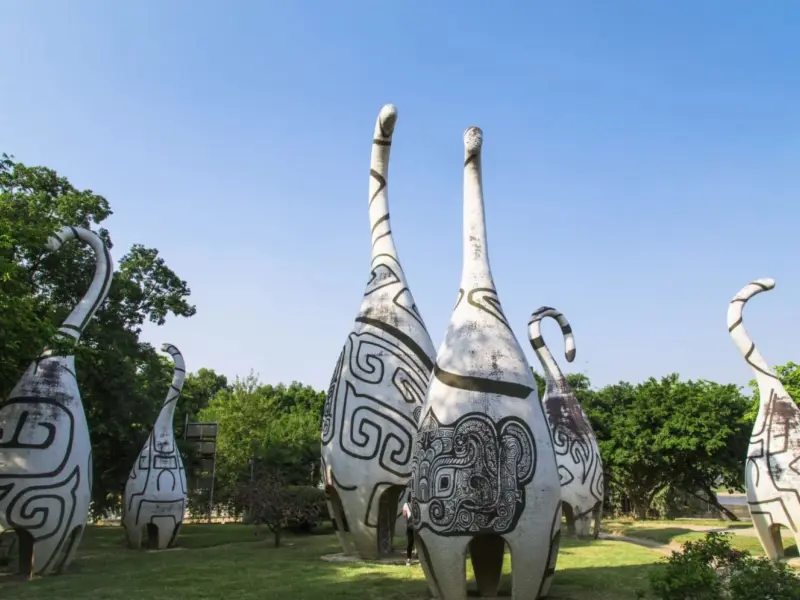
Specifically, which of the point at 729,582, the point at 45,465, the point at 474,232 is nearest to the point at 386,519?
the point at 45,465

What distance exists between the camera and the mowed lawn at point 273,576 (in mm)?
9203

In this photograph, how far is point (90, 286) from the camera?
526 inches

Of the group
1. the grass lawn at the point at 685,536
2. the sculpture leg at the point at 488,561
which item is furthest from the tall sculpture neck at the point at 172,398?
the grass lawn at the point at 685,536

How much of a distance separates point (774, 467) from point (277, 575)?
9.48m

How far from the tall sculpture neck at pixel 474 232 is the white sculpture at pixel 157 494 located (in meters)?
10.6

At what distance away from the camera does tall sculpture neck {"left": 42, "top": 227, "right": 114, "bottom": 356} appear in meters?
12.6

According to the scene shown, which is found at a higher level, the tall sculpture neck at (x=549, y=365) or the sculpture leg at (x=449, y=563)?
the tall sculpture neck at (x=549, y=365)

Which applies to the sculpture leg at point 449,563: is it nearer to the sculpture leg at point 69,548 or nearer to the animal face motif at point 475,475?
the animal face motif at point 475,475

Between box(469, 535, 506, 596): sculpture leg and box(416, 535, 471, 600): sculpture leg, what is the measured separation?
1.65 metres

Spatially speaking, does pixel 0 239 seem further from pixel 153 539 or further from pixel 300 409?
pixel 300 409

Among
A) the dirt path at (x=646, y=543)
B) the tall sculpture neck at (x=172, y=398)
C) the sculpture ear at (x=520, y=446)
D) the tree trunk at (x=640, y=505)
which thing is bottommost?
the dirt path at (x=646, y=543)

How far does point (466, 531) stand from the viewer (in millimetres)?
7660

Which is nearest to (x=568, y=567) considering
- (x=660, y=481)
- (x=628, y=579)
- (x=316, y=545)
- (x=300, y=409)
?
(x=628, y=579)

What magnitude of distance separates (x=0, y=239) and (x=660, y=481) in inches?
1057
